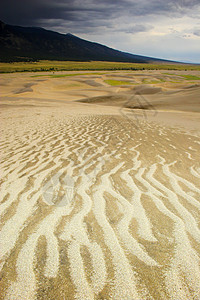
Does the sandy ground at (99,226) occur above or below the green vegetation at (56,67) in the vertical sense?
below

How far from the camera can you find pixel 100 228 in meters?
2.12

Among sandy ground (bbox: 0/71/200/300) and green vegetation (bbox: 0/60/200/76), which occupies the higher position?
green vegetation (bbox: 0/60/200/76)

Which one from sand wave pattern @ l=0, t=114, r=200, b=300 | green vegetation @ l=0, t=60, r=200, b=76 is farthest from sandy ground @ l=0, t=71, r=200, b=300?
green vegetation @ l=0, t=60, r=200, b=76

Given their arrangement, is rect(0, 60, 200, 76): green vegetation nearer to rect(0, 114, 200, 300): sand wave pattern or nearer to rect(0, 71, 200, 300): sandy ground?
rect(0, 71, 200, 300): sandy ground

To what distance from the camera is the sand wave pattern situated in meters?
1.52

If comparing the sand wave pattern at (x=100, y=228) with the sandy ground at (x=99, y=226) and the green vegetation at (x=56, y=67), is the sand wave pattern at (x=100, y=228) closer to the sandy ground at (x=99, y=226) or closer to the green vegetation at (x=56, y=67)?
the sandy ground at (x=99, y=226)

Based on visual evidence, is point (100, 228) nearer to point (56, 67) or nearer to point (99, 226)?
point (99, 226)

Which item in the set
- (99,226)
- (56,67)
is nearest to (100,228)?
(99,226)

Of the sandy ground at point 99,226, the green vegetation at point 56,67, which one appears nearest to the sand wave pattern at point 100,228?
the sandy ground at point 99,226

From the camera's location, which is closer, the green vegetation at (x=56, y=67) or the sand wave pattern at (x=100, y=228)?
the sand wave pattern at (x=100, y=228)

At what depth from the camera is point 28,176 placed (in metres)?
3.44

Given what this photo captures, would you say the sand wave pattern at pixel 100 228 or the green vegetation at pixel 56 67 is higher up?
the green vegetation at pixel 56 67

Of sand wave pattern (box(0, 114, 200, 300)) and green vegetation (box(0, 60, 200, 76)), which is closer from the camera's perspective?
sand wave pattern (box(0, 114, 200, 300))

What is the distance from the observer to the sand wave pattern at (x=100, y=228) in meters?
1.52
